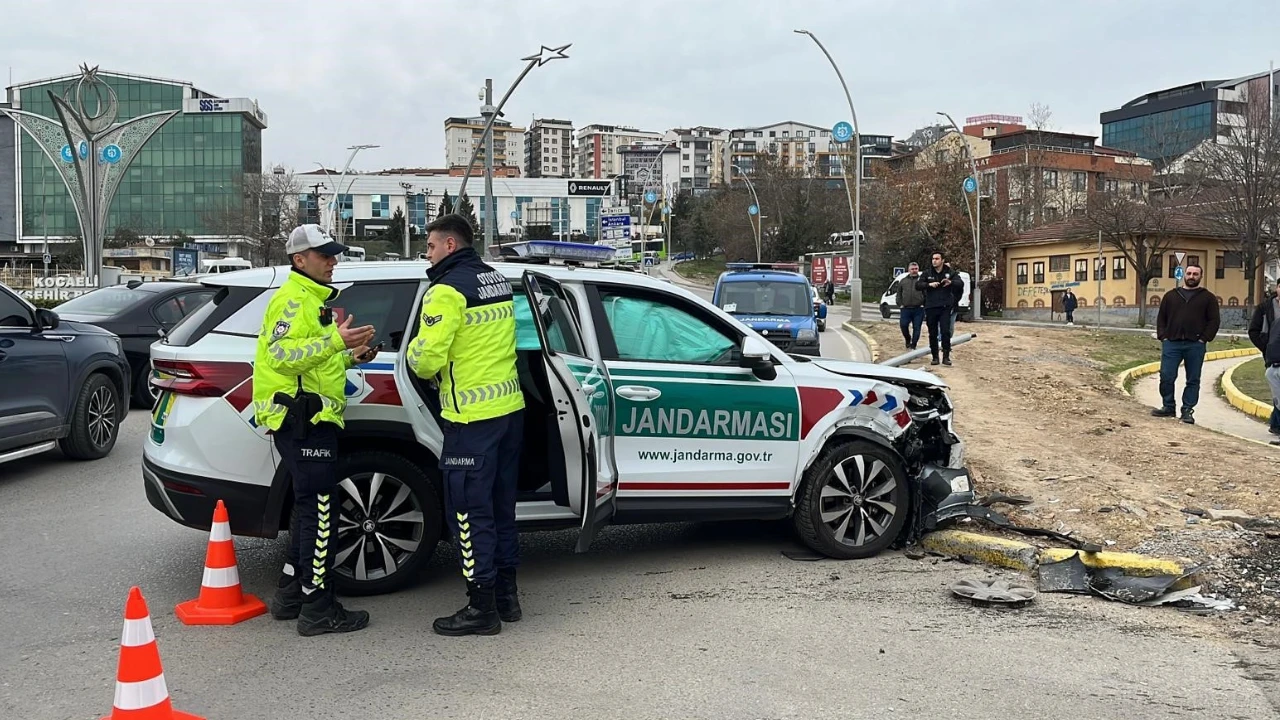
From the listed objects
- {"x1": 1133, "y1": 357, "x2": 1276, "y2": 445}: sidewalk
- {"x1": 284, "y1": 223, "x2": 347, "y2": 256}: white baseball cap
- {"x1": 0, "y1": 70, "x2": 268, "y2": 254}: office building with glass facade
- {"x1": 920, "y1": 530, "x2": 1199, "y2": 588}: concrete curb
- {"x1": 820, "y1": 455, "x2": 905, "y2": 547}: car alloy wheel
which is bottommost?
{"x1": 1133, "y1": 357, "x2": 1276, "y2": 445}: sidewalk

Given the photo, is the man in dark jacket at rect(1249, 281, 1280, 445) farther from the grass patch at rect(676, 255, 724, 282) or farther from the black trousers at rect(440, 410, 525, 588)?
the grass patch at rect(676, 255, 724, 282)

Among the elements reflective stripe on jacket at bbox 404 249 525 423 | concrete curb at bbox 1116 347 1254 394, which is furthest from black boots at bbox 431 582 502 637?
concrete curb at bbox 1116 347 1254 394

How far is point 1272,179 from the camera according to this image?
130 ft

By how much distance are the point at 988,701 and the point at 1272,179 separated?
4294cm

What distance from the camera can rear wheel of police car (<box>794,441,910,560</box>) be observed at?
20.1ft

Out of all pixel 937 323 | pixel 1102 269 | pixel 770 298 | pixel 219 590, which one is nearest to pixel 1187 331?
pixel 937 323

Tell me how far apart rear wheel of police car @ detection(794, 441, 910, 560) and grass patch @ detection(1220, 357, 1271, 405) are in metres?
10.2

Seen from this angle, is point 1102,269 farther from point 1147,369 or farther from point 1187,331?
point 1187,331

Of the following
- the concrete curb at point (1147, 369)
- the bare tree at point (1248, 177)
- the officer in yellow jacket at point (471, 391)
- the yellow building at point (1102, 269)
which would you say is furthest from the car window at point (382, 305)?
the yellow building at point (1102, 269)

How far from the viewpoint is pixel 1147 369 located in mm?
19391

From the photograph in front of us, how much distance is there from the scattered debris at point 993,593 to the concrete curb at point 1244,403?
9.75 m

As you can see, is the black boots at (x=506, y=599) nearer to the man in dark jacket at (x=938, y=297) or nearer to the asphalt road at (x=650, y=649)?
the asphalt road at (x=650, y=649)

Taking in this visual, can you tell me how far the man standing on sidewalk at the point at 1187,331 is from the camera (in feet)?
38.6

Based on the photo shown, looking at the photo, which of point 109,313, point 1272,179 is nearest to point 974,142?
point 1272,179
